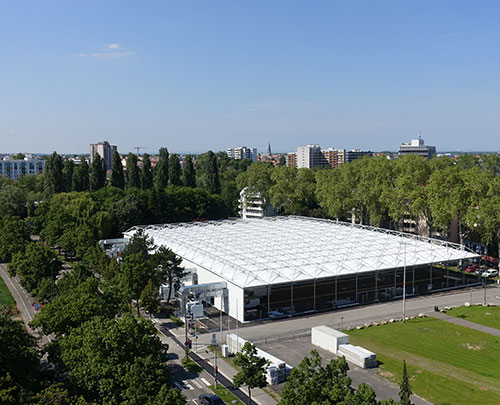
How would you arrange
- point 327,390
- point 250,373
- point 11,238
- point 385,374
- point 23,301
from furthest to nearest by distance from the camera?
point 11,238 → point 23,301 → point 385,374 → point 250,373 → point 327,390

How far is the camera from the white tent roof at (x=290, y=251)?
4762 cm

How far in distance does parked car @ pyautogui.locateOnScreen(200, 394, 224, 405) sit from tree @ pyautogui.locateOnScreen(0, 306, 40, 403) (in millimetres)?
9366

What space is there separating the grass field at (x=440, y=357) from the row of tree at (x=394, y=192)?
80.6 ft

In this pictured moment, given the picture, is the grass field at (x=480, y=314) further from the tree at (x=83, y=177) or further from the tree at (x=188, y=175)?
the tree at (x=83, y=177)

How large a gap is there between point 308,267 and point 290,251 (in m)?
6.26

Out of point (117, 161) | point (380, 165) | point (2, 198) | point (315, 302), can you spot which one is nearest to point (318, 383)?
point (315, 302)

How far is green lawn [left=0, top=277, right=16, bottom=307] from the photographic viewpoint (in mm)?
49500

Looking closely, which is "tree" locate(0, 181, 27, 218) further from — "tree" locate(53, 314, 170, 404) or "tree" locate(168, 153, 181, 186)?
"tree" locate(53, 314, 170, 404)

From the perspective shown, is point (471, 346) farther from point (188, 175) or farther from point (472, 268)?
point (188, 175)

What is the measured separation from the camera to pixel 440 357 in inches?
1380

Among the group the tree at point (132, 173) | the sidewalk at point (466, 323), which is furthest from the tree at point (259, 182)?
the sidewalk at point (466, 323)

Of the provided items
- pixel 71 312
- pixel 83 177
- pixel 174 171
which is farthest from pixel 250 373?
pixel 174 171

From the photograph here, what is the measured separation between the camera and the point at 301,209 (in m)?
90.7

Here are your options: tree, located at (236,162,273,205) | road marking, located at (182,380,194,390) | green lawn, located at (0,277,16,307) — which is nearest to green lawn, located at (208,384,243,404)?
road marking, located at (182,380,194,390)
